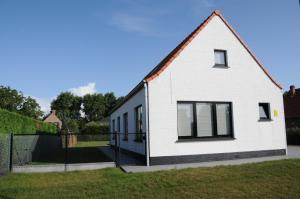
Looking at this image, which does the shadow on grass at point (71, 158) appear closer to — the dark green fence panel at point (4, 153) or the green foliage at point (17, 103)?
the dark green fence panel at point (4, 153)

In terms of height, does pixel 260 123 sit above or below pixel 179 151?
above

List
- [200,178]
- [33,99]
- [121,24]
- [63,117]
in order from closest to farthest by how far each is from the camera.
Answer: [200,178], [121,24], [33,99], [63,117]

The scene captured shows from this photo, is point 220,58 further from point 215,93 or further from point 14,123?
point 14,123

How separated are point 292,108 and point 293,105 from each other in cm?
37

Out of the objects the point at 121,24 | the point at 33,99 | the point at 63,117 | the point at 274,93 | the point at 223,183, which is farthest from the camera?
the point at 63,117

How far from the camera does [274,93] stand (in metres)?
14.6

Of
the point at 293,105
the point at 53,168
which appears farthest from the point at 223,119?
the point at 293,105

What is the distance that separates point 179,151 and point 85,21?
7.19 m

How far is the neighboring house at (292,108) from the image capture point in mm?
29039

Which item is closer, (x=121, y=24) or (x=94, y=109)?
(x=121, y=24)

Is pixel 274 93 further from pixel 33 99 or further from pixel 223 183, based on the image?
pixel 33 99

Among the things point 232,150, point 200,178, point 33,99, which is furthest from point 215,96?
point 33,99

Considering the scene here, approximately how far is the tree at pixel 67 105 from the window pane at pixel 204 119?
8545cm

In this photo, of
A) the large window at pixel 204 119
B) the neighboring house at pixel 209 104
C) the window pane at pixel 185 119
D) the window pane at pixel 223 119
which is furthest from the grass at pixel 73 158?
the window pane at pixel 223 119
